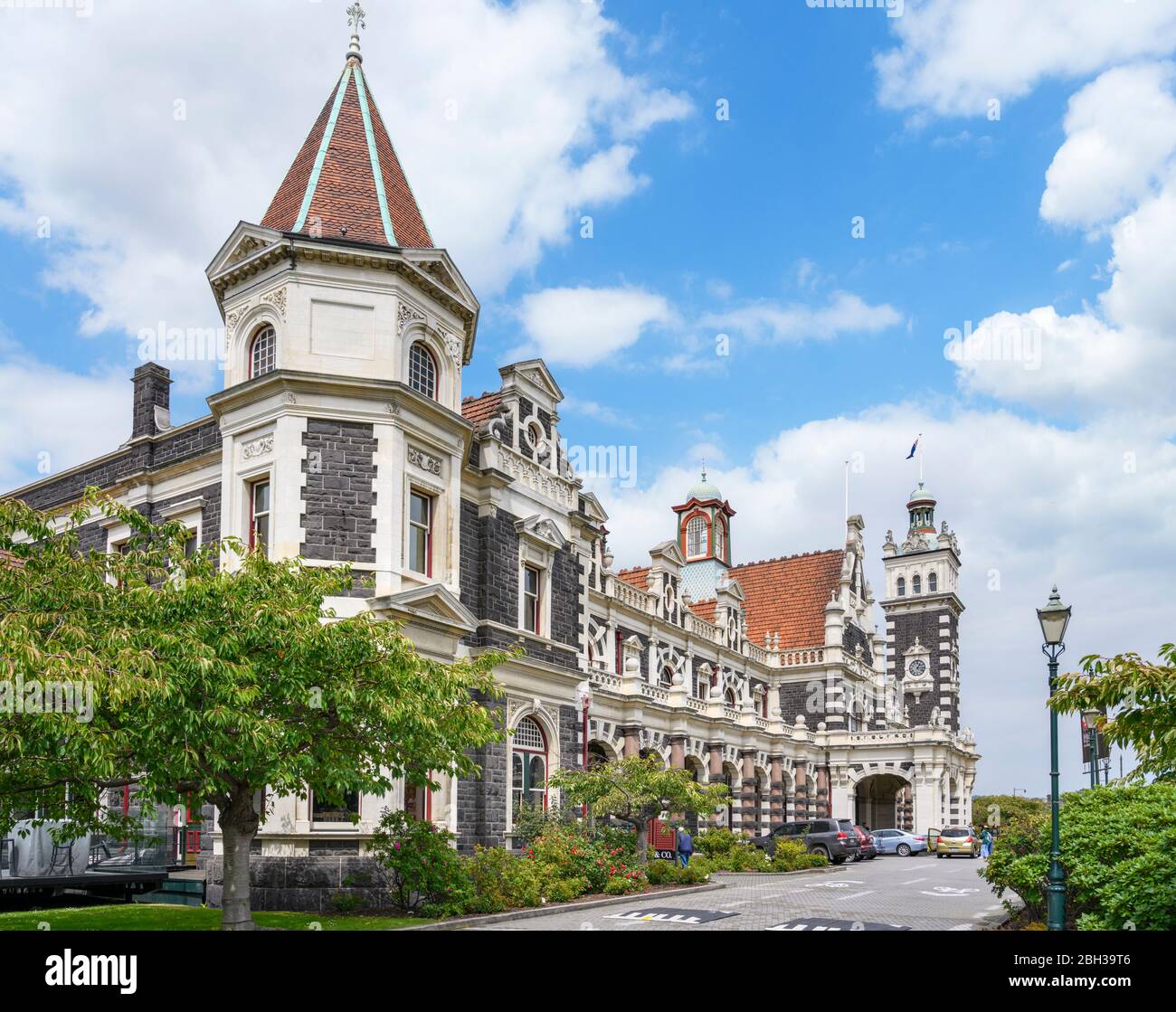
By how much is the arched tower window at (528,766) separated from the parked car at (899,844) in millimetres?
29681

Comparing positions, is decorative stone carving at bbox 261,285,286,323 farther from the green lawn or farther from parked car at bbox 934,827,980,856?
parked car at bbox 934,827,980,856

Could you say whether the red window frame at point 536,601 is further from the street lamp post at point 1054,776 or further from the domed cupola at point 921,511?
the domed cupola at point 921,511

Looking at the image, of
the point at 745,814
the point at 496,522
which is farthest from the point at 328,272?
the point at 745,814

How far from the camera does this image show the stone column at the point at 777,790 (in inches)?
2136

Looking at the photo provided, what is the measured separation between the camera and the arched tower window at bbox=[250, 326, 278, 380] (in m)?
24.5

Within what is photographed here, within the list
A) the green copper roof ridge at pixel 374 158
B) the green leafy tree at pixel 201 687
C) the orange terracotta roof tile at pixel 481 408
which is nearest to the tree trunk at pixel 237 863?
the green leafy tree at pixel 201 687

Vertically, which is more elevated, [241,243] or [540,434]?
[241,243]

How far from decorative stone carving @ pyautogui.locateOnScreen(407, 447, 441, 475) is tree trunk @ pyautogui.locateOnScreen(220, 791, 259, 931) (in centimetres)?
1005

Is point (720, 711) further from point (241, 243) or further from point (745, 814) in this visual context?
point (241, 243)

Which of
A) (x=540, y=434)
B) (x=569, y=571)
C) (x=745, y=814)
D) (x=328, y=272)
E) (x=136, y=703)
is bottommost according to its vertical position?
(x=745, y=814)

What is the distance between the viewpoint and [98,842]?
2233 cm
